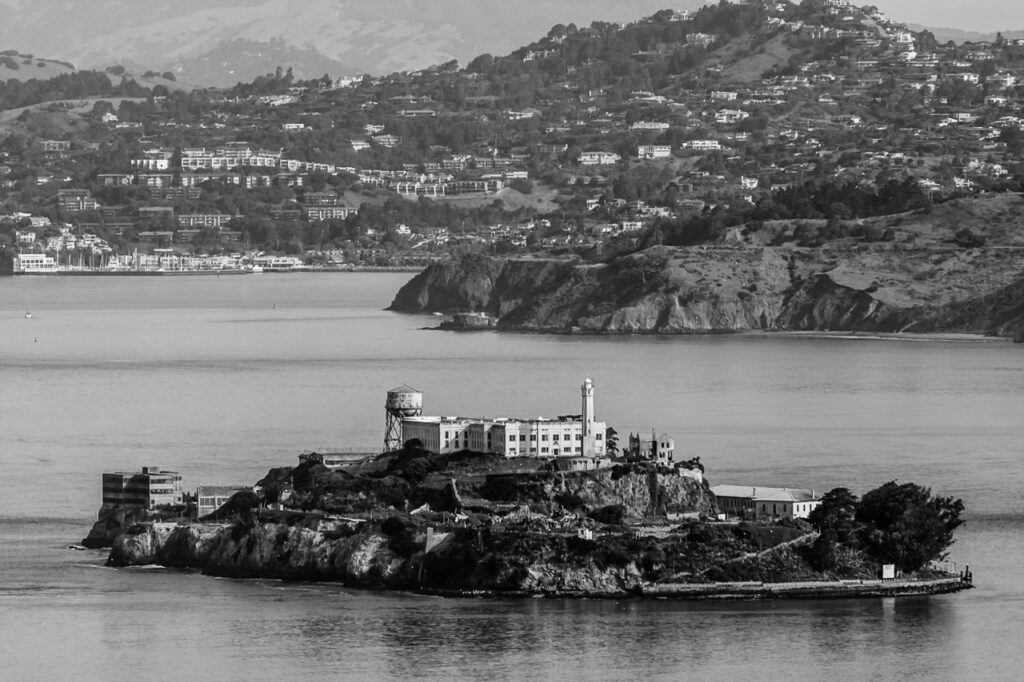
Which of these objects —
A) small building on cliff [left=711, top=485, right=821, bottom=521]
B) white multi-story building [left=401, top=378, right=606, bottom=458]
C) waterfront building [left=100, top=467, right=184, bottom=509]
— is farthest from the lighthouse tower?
waterfront building [left=100, top=467, right=184, bottom=509]

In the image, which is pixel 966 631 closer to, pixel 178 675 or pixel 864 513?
pixel 864 513

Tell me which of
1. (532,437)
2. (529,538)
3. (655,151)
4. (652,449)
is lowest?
(529,538)

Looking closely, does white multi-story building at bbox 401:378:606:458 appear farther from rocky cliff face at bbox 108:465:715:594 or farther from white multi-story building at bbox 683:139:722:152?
white multi-story building at bbox 683:139:722:152

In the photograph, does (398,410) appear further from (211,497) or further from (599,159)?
(599,159)

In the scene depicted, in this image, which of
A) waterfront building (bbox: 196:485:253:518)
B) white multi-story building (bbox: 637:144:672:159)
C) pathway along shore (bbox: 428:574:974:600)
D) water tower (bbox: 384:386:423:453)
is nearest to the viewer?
pathway along shore (bbox: 428:574:974:600)

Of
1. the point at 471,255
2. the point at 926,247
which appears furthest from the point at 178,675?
the point at 471,255

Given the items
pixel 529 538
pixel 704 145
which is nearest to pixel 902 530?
pixel 529 538
